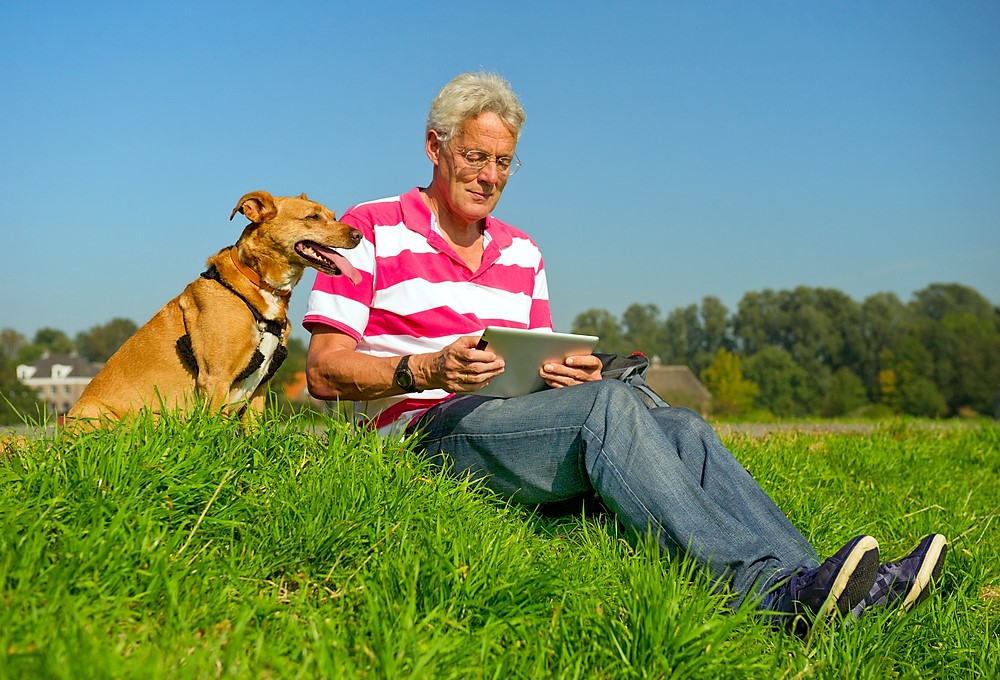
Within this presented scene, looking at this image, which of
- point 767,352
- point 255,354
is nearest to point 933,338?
point 767,352

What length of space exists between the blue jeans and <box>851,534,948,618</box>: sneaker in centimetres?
25

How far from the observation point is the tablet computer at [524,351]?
3371mm

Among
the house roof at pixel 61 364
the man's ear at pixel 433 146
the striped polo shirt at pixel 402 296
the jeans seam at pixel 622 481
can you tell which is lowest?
the house roof at pixel 61 364

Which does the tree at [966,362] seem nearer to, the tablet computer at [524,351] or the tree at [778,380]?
the tree at [778,380]

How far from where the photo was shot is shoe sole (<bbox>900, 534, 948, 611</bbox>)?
3248 mm

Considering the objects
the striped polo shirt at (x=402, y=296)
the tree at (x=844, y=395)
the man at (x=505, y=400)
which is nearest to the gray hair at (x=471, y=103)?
the man at (x=505, y=400)

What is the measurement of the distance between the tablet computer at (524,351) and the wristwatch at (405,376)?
0.30m

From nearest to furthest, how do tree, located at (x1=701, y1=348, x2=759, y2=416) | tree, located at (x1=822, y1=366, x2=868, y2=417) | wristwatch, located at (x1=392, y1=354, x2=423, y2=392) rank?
1. wristwatch, located at (x1=392, y1=354, x2=423, y2=392)
2. tree, located at (x1=822, y1=366, x2=868, y2=417)
3. tree, located at (x1=701, y1=348, x2=759, y2=416)

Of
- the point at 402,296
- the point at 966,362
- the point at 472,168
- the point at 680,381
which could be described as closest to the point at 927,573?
the point at 402,296

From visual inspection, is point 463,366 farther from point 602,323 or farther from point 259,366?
point 602,323

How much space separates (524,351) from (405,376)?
0.54 meters

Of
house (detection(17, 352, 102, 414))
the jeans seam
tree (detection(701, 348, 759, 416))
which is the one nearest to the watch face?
the jeans seam

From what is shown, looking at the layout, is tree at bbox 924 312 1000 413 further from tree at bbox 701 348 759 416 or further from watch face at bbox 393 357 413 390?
watch face at bbox 393 357 413 390

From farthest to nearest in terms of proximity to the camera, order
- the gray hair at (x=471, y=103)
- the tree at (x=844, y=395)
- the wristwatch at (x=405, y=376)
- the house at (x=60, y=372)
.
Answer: the house at (x=60, y=372) → the tree at (x=844, y=395) → the gray hair at (x=471, y=103) → the wristwatch at (x=405, y=376)
